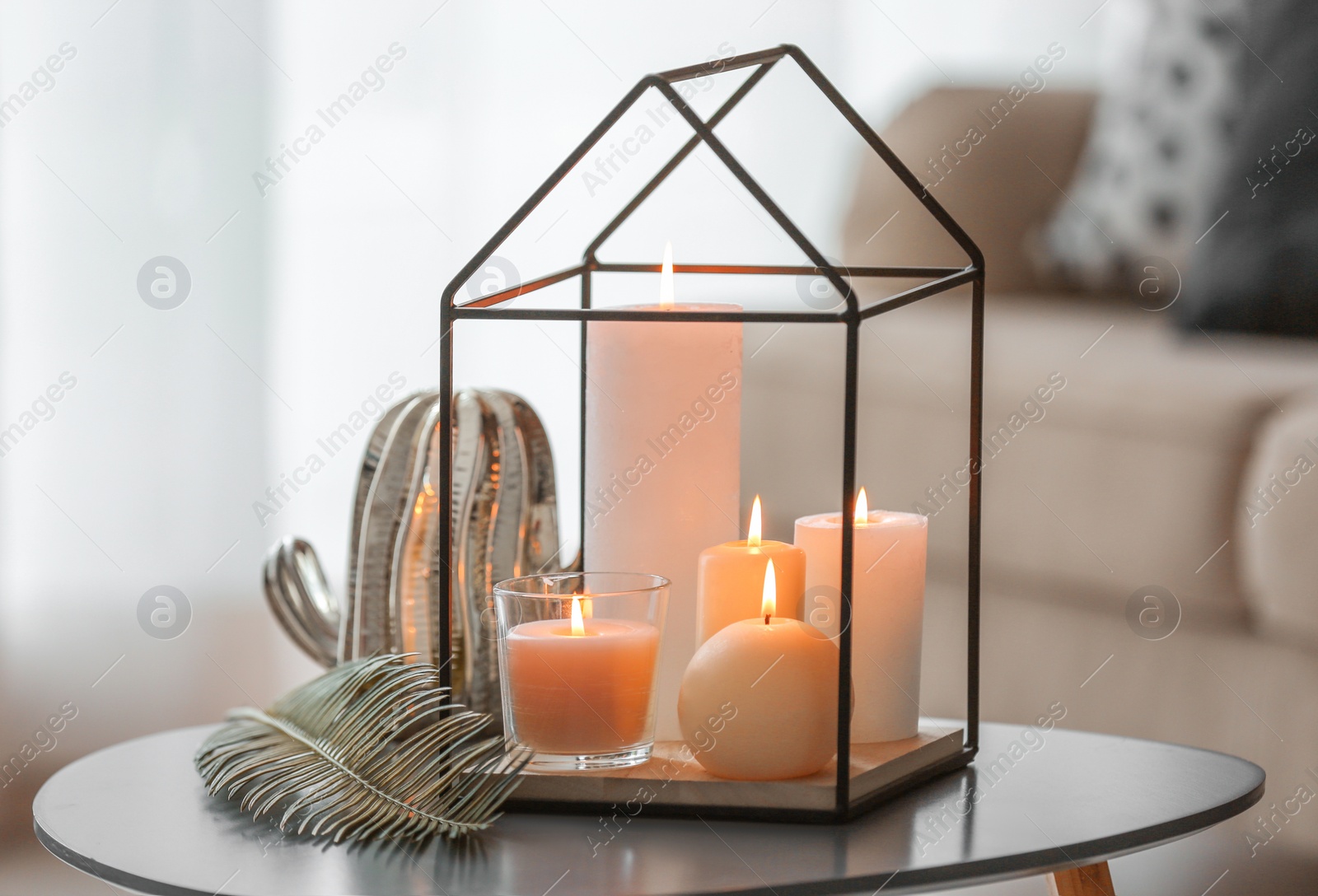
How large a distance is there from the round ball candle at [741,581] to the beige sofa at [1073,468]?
75cm

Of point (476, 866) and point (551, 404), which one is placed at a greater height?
point (551, 404)

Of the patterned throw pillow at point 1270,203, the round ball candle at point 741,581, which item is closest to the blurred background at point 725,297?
the patterned throw pillow at point 1270,203

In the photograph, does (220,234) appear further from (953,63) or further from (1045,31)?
(1045,31)

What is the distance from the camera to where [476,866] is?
493 mm

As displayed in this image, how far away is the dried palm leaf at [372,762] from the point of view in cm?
53

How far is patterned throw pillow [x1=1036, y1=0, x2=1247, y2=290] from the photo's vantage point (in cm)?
152

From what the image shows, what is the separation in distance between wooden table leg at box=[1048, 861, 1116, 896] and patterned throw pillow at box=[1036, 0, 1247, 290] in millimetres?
1114

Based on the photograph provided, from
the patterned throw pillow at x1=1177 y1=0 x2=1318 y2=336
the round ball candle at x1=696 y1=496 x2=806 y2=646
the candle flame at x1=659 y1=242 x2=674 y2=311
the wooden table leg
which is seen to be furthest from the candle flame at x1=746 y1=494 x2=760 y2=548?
the patterned throw pillow at x1=1177 y1=0 x2=1318 y2=336

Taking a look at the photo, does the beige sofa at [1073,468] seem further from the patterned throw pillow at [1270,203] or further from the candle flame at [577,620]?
the candle flame at [577,620]

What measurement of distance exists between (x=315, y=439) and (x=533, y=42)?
788 millimetres

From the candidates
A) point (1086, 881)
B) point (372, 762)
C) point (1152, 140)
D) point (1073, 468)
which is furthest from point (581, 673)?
point (1152, 140)

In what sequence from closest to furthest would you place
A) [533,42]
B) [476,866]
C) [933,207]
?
[476,866] → [933,207] → [533,42]

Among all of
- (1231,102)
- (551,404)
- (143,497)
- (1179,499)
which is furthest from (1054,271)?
(143,497)

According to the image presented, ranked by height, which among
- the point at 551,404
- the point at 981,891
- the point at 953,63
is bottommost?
the point at 981,891
